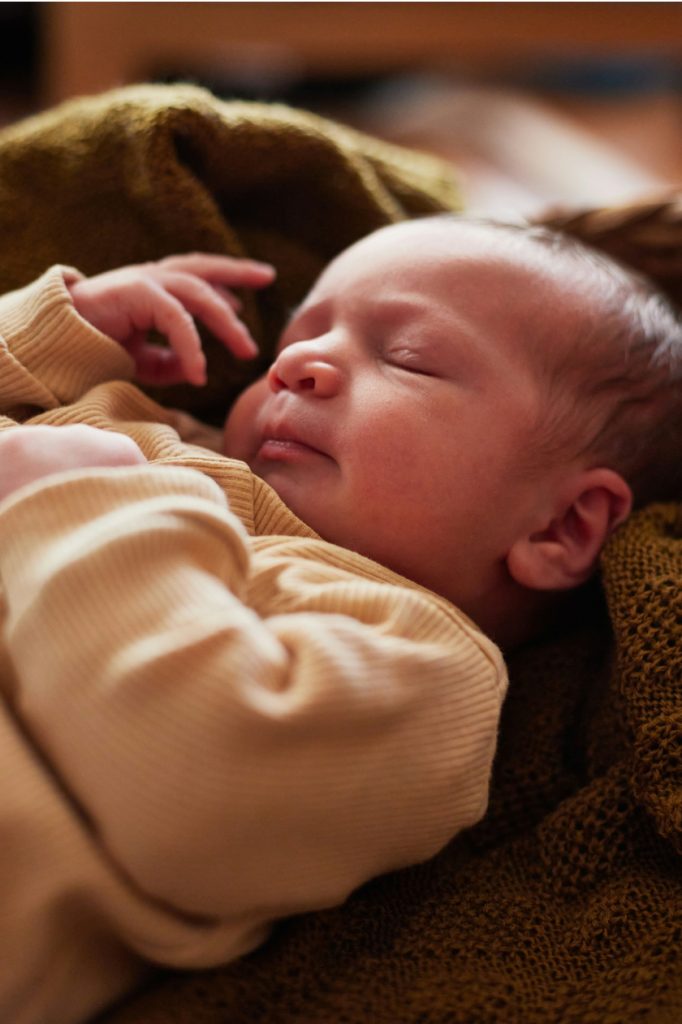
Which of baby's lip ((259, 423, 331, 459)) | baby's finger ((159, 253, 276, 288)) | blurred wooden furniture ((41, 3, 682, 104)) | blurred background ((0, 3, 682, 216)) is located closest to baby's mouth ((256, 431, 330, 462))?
baby's lip ((259, 423, 331, 459))

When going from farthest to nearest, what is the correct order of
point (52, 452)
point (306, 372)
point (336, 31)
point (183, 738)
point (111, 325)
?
point (336, 31)
point (111, 325)
point (306, 372)
point (52, 452)
point (183, 738)

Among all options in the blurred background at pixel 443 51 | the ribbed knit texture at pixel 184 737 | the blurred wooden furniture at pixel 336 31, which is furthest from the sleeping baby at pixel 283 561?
the blurred wooden furniture at pixel 336 31

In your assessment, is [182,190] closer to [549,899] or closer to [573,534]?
[573,534]

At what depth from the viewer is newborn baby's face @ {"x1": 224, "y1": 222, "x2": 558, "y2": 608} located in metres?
0.83

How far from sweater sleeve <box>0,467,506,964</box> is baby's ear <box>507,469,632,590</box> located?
20cm

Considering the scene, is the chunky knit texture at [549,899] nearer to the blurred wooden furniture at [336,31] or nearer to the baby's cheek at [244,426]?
the baby's cheek at [244,426]

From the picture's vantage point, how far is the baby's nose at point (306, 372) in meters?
0.85

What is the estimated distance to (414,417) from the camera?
834 mm

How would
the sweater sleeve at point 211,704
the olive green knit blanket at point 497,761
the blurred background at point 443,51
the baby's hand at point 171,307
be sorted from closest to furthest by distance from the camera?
the sweater sleeve at point 211,704 < the olive green knit blanket at point 497,761 < the baby's hand at point 171,307 < the blurred background at point 443,51

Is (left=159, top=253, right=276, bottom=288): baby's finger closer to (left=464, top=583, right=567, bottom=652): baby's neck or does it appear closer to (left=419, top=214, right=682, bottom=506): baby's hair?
(left=419, top=214, right=682, bottom=506): baby's hair

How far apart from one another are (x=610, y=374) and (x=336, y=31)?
2.04 metres

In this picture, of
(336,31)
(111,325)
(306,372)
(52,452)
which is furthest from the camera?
(336,31)

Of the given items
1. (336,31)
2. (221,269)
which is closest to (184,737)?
(221,269)

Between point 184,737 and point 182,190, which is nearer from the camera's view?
point 184,737
